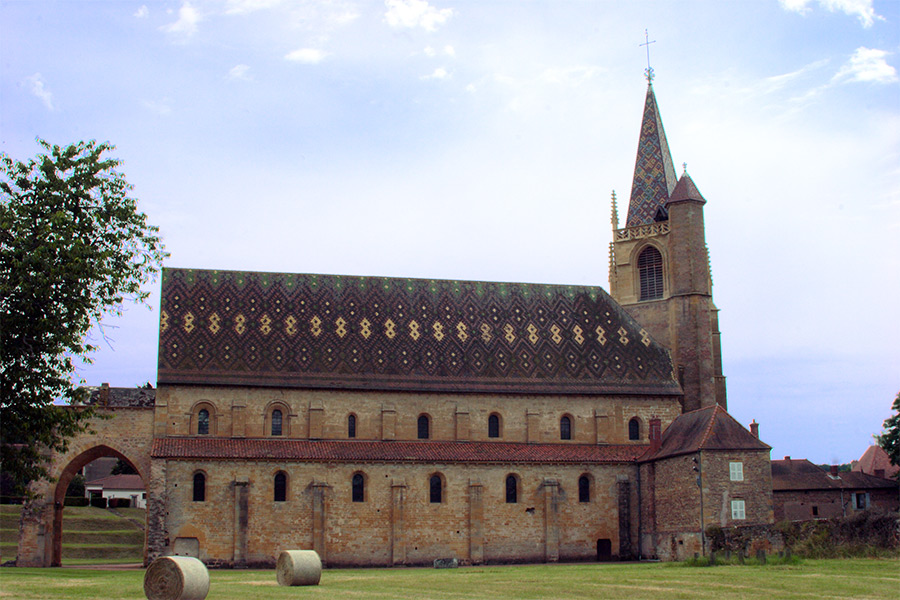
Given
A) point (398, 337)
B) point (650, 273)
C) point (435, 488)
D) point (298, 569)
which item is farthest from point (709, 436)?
point (298, 569)

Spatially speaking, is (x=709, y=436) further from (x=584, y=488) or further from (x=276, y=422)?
(x=276, y=422)

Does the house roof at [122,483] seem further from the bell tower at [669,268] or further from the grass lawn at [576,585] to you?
the grass lawn at [576,585]

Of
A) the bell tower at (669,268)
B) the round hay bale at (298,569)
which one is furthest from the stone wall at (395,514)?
the round hay bale at (298,569)

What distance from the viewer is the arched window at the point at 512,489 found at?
49.0 m

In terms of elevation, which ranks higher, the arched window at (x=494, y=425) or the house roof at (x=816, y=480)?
the arched window at (x=494, y=425)

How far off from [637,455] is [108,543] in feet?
A: 114

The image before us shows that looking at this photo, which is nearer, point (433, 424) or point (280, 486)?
point (280, 486)

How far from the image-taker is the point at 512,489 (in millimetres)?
49156

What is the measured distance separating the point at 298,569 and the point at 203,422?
66.1 ft

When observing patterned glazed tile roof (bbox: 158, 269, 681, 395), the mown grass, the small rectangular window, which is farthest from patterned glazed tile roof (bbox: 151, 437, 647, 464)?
the mown grass

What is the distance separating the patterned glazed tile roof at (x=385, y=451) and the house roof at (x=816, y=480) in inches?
931

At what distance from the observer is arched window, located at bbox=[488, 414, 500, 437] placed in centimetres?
5131

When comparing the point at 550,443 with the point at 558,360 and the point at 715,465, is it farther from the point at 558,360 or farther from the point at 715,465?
the point at 715,465

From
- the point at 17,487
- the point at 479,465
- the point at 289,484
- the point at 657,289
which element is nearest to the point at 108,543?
the point at 289,484
